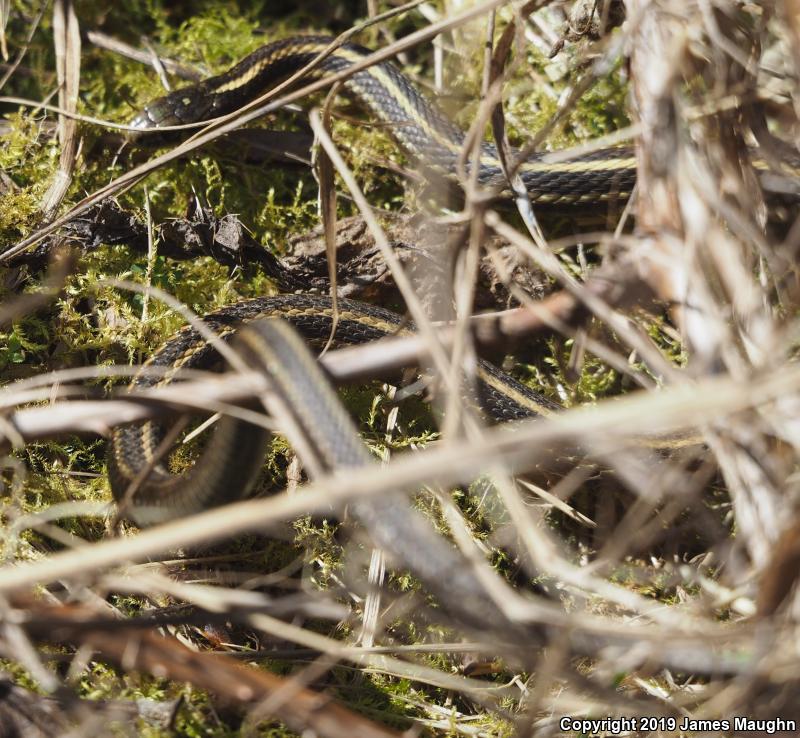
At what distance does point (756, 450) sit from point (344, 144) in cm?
253

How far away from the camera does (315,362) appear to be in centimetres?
203

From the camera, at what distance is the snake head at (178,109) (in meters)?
3.66

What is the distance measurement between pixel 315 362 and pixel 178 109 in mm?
Result: 2279

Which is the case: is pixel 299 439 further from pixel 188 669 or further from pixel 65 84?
pixel 65 84

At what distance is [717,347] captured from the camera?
1972mm

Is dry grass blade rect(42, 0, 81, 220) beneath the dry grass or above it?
above

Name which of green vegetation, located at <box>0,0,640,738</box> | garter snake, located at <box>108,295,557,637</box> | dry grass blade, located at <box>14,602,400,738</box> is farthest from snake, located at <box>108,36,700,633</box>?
dry grass blade, located at <box>14,602,400,738</box>

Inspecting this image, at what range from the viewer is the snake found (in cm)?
181

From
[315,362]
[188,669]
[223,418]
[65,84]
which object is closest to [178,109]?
[65,84]

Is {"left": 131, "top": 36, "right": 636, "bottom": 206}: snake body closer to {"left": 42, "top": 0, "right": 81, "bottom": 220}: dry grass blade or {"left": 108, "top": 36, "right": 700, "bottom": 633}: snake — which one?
{"left": 108, "top": 36, "right": 700, "bottom": 633}: snake

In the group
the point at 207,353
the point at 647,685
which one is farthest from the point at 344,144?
the point at 647,685

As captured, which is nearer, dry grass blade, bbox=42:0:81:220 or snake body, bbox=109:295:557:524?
snake body, bbox=109:295:557:524

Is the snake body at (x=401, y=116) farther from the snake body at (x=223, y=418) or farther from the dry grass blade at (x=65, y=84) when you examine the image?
the snake body at (x=223, y=418)

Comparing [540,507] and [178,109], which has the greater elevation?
[178,109]
